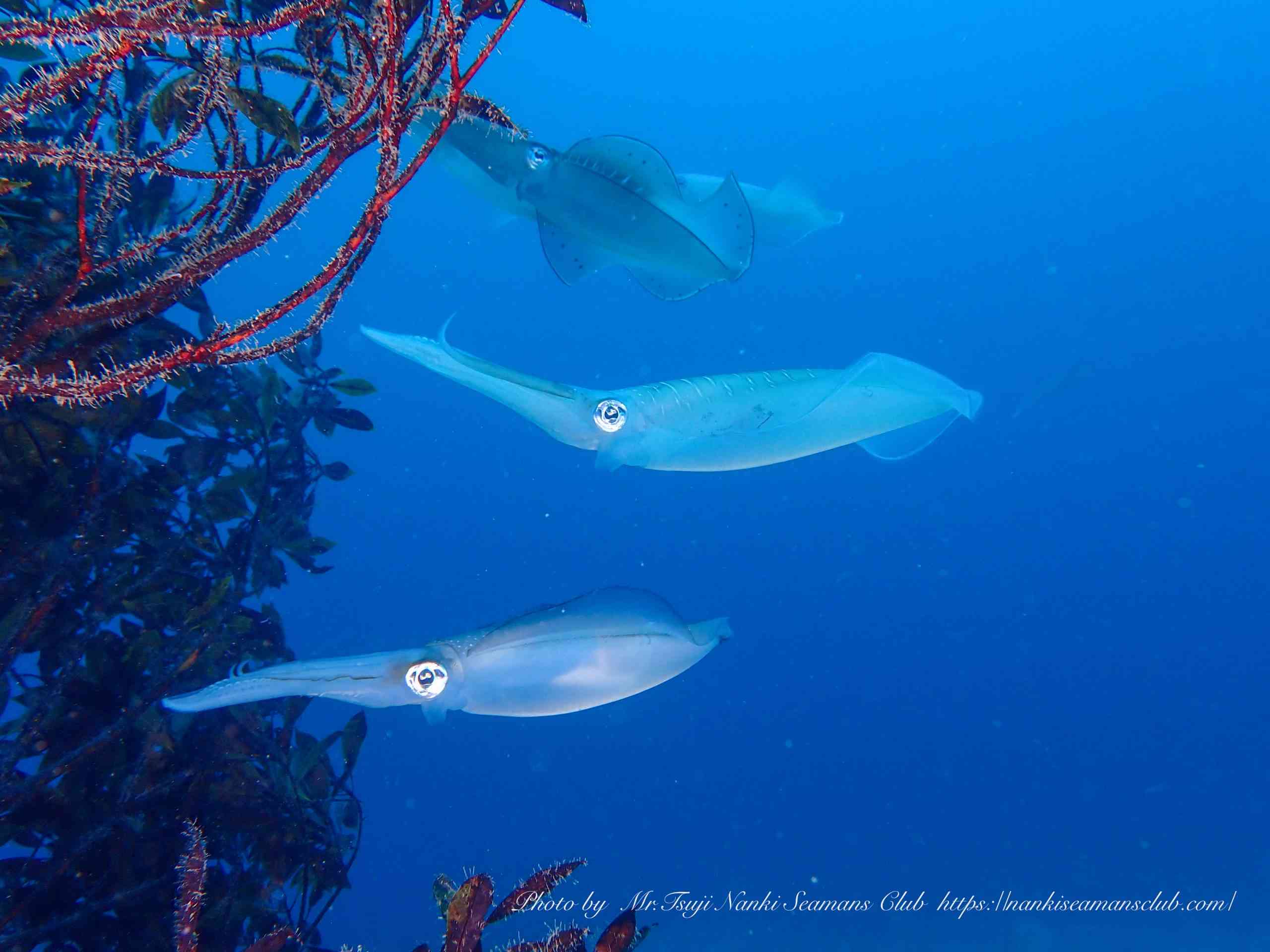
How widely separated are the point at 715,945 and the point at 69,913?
11.0m

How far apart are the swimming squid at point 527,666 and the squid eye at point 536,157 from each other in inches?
100

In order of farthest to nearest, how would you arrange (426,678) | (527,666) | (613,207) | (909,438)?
(909,438), (613,207), (527,666), (426,678)

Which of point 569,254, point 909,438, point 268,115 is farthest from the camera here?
point 909,438

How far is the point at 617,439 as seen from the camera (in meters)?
3.88

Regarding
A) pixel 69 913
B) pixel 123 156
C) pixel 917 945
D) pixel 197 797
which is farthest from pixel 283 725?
pixel 917 945

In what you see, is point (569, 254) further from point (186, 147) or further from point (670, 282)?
point (186, 147)

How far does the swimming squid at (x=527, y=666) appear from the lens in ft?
9.55

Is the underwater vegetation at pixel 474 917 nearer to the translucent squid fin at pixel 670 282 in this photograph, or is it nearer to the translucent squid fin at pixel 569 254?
the translucent squid fin at pixel 670 282

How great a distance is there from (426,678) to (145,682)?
187cm

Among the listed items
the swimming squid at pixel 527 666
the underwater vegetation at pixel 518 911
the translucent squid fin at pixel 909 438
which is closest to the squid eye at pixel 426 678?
the swimming squid at pixel 527 666

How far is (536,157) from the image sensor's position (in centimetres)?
381

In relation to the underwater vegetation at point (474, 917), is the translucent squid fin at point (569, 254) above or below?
above

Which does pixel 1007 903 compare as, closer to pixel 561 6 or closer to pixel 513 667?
pixel 513 667

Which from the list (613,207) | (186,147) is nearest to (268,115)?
(186,147)
